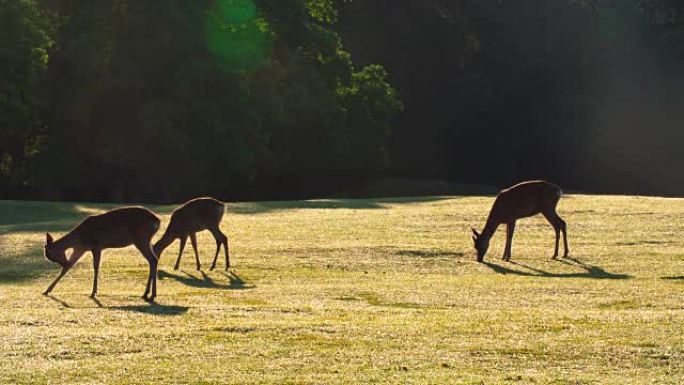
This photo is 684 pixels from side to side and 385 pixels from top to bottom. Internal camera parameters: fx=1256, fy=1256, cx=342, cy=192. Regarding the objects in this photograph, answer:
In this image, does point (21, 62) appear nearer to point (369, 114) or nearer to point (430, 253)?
point (369, 114)

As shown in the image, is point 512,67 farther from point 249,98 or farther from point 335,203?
point 335,203

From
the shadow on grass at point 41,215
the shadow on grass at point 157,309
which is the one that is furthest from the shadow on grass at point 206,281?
the shadow on grass at point 41,215

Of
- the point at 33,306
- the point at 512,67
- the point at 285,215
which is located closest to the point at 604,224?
the point at 285,215

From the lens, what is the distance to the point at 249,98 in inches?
1836

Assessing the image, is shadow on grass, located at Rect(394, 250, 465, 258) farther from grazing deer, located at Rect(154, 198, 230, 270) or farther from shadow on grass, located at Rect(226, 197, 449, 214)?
shadow on grass, located at Rect(226, 197, 449, 214)

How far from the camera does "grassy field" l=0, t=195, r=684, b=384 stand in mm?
12117

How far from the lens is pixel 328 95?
51375 millimetres

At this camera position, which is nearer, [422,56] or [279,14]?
[279,14]

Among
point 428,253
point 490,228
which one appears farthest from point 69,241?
point 490,228

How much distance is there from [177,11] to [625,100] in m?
27.6

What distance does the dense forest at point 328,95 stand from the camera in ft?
148

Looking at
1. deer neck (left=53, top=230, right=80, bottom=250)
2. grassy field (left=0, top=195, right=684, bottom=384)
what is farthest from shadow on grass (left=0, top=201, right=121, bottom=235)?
deer neck (left=53, top=230, right=80, bottom=250)

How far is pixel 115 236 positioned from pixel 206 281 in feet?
9.08

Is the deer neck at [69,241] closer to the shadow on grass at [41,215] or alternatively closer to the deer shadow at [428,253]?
the deer shadow at [428,253]
